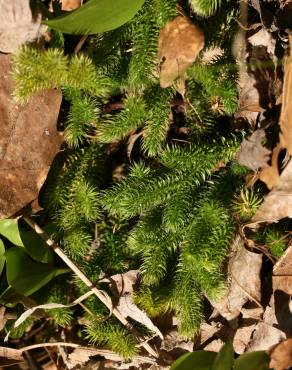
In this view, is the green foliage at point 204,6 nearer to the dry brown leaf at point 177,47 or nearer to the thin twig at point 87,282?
the dry brown leaf at point 177,47

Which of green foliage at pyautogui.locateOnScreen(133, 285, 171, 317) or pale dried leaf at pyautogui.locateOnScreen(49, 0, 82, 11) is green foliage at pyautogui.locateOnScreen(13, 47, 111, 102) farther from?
green foliage at pyautogui.locateOnScreen(133, 285, 171, 317)

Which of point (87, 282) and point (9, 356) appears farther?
point (9, 356)

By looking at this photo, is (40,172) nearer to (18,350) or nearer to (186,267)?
(186,267)

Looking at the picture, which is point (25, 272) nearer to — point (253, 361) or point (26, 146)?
point (26, 146)

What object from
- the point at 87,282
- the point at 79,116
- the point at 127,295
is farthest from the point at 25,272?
the point at 79,116

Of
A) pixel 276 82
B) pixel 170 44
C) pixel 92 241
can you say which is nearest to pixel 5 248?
pixel 92 241

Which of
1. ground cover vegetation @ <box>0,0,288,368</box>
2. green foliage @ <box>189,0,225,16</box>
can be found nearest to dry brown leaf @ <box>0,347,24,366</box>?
ground cover vegetation @ <box>0,0,288,368</box>

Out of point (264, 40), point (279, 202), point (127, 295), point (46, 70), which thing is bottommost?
point (127, 295)

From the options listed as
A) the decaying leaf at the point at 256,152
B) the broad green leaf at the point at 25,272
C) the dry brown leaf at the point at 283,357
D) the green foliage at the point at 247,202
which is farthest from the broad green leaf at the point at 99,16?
the dry brown leaf at the point at 283,357
